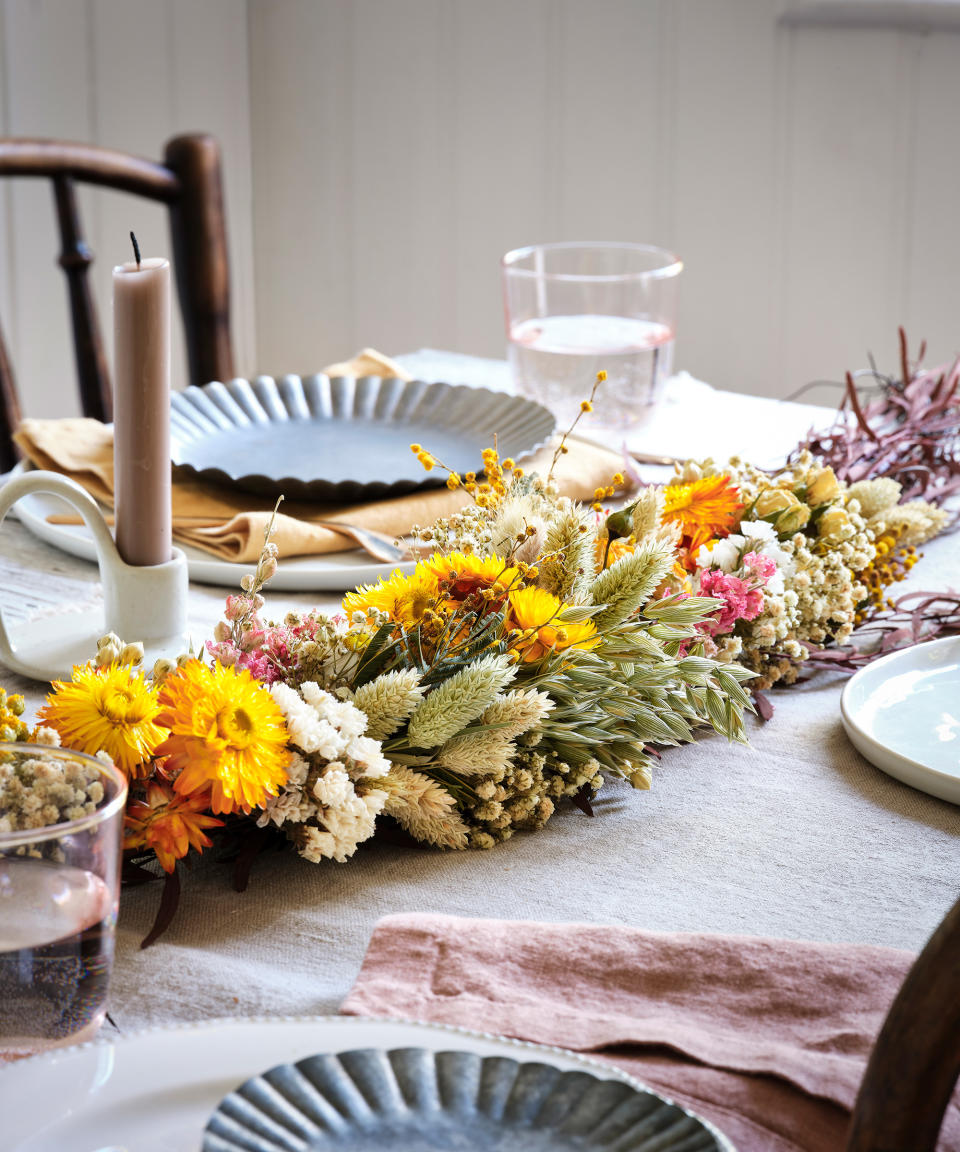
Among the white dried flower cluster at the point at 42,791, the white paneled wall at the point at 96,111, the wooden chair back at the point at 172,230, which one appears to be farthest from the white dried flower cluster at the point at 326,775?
the white paneled wall at the point at 96,111

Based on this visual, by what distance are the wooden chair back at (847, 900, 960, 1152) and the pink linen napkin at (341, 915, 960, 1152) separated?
0.31 ft

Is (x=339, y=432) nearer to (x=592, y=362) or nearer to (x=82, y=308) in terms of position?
(x=592, y=362)

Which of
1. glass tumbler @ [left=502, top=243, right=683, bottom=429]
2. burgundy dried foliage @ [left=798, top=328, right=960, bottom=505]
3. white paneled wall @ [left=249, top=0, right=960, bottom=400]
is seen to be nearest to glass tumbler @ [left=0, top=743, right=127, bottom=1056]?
burgundy dried foliage @ [left=798, top=328, right=960, bottom=505]

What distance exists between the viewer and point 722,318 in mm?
2666

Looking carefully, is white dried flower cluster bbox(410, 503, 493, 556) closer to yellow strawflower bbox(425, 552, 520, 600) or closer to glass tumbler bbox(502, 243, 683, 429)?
yellow strawflower bbox(425, 552, 520, 600)

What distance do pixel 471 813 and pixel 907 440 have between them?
26.1 inches

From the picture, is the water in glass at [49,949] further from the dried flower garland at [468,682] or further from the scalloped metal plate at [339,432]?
the scalloped metal plate at [339,432]

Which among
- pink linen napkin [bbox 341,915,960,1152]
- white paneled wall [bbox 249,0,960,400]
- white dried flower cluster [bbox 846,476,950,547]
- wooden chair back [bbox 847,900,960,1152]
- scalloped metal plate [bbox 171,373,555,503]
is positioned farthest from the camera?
white paneled wall [bbox 249,0,960,400]

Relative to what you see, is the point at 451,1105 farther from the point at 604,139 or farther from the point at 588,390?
the point at 604,139

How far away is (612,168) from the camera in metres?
2.72

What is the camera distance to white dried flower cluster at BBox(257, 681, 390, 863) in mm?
550

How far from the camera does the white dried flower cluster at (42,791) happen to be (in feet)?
1.49

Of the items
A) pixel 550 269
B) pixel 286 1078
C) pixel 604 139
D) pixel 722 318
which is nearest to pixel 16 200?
pixel 604 139

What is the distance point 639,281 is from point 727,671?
692mm
